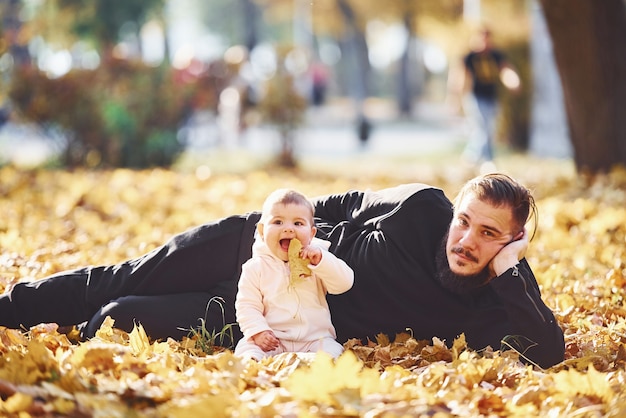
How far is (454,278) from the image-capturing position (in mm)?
4078

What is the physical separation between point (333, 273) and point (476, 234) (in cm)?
58

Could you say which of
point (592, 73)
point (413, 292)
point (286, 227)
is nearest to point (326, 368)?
point (286, 227)

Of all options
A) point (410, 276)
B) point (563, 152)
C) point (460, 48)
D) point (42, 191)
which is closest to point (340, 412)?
point (410, 276)

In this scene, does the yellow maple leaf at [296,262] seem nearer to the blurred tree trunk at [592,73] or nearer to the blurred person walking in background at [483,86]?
the blurred tree trunk at [592,73]

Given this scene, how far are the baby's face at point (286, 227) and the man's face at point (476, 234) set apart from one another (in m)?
0.57

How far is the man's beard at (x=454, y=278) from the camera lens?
409 cm

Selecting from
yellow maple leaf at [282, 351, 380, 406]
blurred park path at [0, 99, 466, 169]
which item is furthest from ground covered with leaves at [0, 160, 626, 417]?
blurred park path at [0, 99, 466, 169]

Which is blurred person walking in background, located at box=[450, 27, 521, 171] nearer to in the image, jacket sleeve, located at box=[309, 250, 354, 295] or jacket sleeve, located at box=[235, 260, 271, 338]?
jacket sleeve, located at box=[309, 250, 354, 295]

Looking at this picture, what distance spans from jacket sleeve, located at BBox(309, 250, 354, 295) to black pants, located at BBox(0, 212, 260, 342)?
48 cm

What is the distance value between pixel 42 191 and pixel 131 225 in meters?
2.79

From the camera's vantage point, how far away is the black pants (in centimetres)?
436

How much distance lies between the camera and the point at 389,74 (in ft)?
234

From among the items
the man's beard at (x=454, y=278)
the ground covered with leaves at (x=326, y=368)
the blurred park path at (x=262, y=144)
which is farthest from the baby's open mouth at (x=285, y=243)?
the blurred park path at (x=262, y=144)

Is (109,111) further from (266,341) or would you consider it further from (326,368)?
(326,368)
